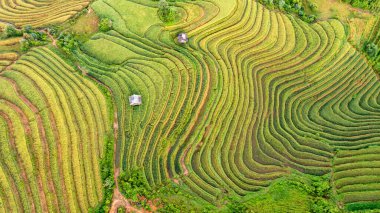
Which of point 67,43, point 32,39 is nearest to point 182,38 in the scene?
point 67,43

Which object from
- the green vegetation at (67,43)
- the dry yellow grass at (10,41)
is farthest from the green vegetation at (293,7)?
the dry yellow grass at (10,41)

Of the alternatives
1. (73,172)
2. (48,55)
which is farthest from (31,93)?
(73,172)

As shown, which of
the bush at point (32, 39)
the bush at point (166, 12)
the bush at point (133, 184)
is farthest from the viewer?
the bush at point (166, 12)

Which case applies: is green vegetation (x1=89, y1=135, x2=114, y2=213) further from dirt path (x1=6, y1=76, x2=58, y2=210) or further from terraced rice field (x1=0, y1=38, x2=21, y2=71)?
terraced rice field (x1=0, y1=38, x2=21, y2=71)

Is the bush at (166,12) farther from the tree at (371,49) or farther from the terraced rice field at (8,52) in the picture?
the tree at (371,49)

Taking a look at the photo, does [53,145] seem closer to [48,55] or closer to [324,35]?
[48,55]

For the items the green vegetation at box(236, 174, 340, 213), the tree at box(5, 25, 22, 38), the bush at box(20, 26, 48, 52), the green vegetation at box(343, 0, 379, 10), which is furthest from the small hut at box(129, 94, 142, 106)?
the green vegetation at box(343, 0, 379, 10)

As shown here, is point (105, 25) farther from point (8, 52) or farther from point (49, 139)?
point (49, 139)
